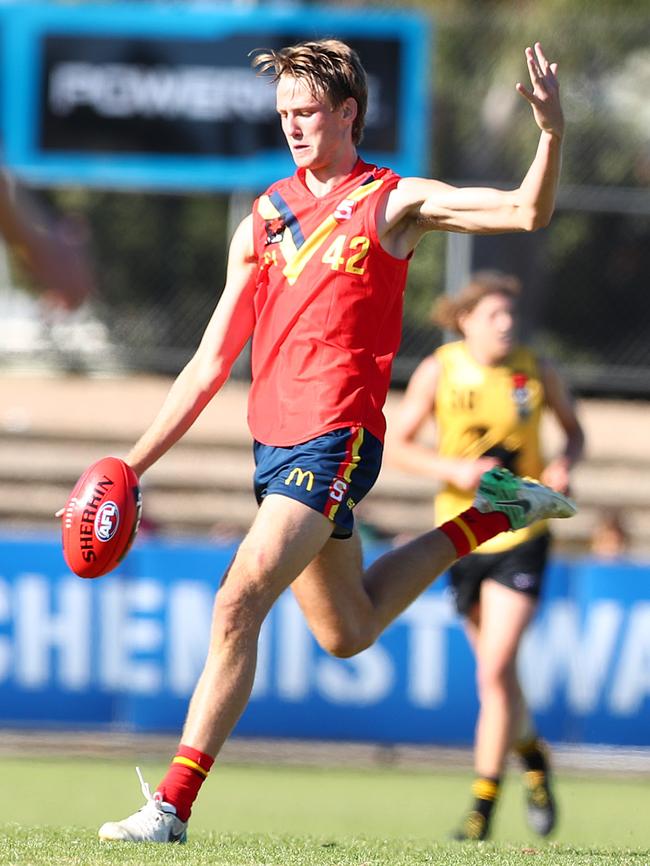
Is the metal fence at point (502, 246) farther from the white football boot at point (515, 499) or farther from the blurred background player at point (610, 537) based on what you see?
the white football boot at point (515, 499)

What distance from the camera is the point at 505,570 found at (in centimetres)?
768

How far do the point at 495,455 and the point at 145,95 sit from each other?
7.97m

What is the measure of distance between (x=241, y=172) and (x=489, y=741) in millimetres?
8394

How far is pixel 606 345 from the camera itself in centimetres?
1539

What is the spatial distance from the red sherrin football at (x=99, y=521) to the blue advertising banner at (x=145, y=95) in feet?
31.1

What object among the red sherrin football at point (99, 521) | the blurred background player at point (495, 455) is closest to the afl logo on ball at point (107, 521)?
the red sherrin football at point (99, 521)

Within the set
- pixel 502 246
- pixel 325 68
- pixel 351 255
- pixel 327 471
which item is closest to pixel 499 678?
pixel 327 471

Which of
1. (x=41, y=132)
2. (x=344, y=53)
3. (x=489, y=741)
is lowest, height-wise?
(x=489, y=741)

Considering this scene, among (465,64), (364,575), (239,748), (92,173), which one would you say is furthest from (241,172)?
(364,575)

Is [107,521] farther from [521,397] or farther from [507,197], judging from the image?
[521,397]

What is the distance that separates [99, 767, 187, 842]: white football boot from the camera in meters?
5.30

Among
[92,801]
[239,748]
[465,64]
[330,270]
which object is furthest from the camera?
[465,64]

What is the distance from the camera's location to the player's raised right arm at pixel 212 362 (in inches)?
227

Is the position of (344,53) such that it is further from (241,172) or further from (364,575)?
(241,172)
